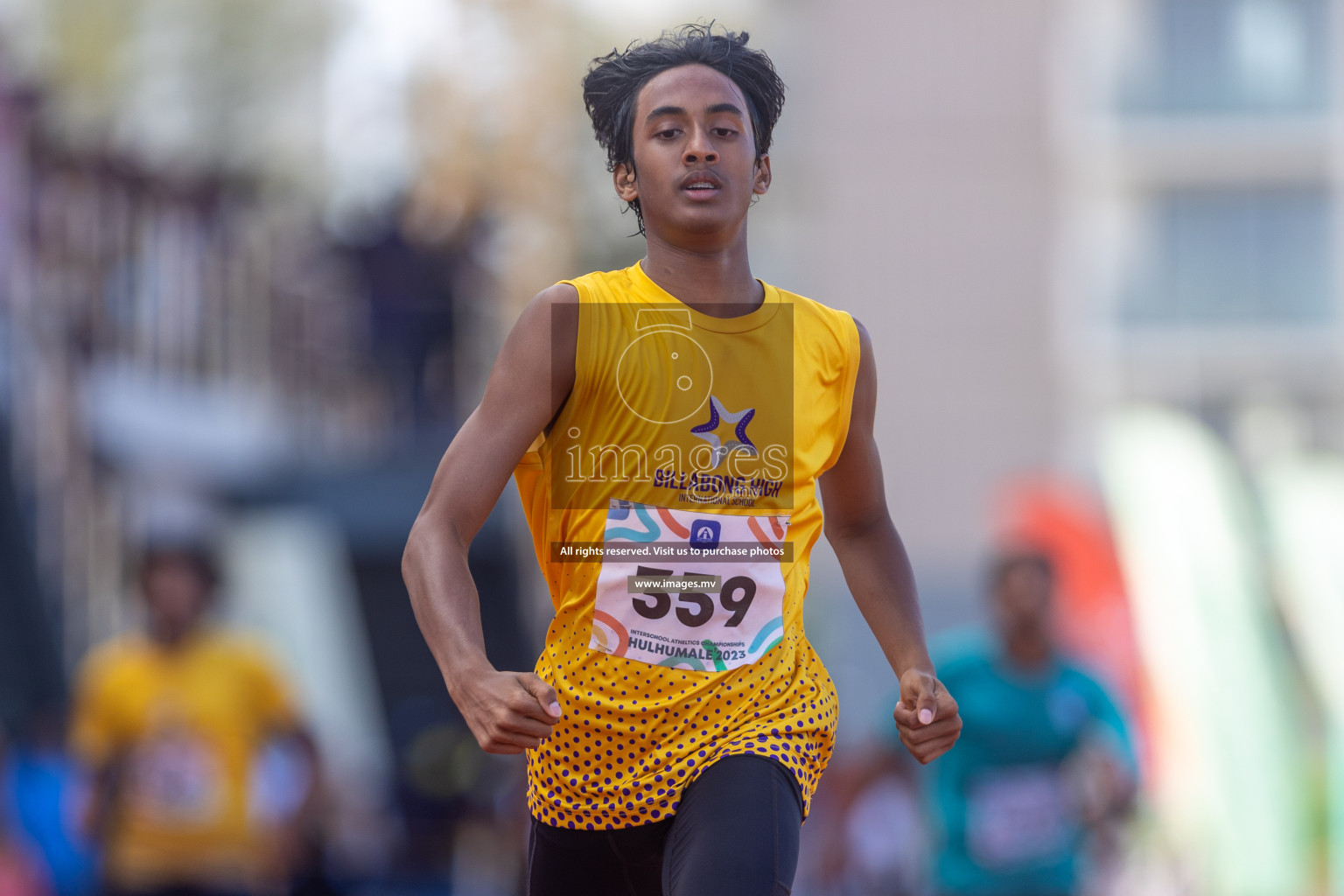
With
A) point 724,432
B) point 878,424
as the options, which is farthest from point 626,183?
point 878,424

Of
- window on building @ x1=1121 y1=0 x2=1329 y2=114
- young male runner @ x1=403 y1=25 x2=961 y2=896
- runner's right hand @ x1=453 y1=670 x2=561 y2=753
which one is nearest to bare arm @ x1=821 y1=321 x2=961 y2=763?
young male runner @ x1=403 y1=25 x2=961 y2=896

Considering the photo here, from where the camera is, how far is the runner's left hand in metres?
2.87

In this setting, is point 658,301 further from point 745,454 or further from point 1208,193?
point 1208,193

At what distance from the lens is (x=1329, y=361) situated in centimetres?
2577

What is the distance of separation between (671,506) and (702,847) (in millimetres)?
531

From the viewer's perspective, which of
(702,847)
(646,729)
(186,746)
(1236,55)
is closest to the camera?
(702,847)

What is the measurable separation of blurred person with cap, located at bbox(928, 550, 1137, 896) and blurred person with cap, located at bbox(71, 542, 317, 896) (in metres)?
2.42

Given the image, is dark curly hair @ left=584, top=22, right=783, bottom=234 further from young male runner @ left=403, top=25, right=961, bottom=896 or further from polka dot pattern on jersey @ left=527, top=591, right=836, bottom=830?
polka dot pattern on jersey @ left=527, top=591, right=836, bottom=830

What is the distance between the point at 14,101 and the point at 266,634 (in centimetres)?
577

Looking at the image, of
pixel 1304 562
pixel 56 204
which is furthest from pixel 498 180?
pixel 1304 562

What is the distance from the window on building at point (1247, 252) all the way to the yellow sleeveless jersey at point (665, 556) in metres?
23.9

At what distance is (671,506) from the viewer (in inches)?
113

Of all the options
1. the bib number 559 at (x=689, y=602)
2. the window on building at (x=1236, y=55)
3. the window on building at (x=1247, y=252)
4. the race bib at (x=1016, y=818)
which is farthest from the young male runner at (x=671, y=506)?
the window on building at (x=1236, y=55)

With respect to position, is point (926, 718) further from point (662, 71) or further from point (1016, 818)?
point (1016, 818)
